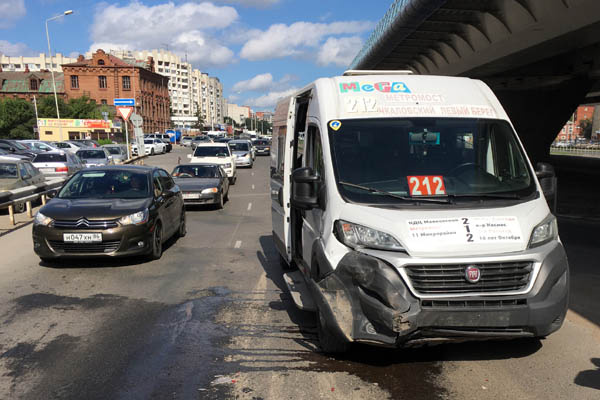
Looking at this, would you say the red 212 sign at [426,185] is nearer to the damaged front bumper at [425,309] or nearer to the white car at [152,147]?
the damaged front bumper at [425,309]

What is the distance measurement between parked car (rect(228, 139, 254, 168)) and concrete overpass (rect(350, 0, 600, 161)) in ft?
35.8

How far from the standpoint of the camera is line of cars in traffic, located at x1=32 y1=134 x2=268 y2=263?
8039 millimetres

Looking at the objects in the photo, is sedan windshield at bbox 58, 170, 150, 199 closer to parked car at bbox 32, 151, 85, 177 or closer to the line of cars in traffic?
the line of cars in traffic

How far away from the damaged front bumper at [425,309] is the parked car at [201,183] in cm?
1213

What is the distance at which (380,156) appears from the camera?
16.5 feet

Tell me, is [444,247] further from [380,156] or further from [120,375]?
[120,375]

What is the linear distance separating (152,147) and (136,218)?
45.4 m

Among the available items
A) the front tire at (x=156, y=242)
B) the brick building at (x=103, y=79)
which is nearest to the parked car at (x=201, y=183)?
the front tire at (x=156, y=242)

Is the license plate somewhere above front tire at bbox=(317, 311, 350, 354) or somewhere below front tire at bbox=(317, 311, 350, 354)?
above

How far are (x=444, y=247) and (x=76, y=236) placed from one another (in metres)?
5.88

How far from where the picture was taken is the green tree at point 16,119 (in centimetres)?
7362

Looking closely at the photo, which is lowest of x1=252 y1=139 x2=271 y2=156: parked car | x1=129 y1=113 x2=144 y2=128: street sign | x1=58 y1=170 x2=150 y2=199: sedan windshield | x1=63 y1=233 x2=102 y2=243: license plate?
x1=252 y1=139 x2=271 y2=156: parked car

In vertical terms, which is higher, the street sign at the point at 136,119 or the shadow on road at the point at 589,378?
the street sign at the point at 136,119

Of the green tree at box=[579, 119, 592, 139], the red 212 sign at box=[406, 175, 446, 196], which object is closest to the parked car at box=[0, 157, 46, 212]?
the red 212 sign at box=[406, 175, 446, 196]
